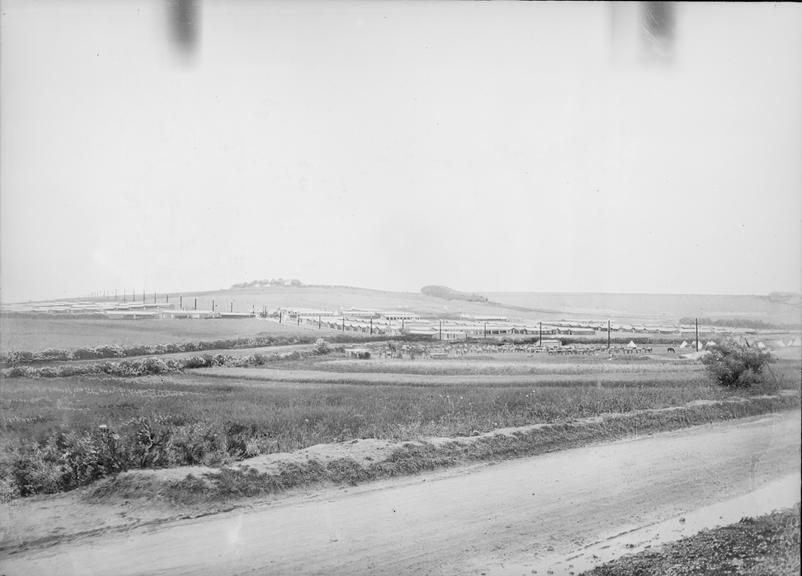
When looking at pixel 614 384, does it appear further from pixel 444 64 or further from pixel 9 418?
pixel 9 418

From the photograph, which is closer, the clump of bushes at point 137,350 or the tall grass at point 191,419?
the tall grass at point 191,419

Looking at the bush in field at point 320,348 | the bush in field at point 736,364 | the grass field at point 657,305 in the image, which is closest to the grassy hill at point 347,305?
the grass field at point 657,305

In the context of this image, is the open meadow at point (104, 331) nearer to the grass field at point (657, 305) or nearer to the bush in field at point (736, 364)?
the grass field at point (657, 305)

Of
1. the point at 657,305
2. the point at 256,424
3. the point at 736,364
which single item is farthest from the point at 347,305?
the point at 736,364

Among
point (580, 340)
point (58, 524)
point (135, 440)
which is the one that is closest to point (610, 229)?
point (580, 340)

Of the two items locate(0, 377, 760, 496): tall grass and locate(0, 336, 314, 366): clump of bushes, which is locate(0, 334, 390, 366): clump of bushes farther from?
locate(0, 377, 760, 496): tall grass

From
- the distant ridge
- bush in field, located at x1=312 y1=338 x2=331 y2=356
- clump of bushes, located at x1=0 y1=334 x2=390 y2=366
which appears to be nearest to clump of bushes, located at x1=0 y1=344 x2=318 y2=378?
clump of bushes, located at x1=0 y1=334 x2=390 y2=366

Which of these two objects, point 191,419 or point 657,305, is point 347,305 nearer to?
point 191,419
